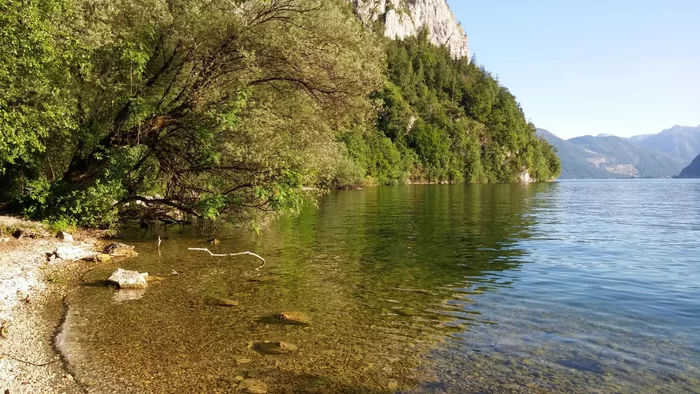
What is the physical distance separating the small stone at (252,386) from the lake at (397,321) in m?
0.15

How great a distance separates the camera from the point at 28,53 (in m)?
17.0

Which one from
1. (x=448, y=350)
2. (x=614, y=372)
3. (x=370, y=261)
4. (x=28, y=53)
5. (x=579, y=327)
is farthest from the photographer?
(x=370, y=261)

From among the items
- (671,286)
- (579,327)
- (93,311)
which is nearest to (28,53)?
(93,311)

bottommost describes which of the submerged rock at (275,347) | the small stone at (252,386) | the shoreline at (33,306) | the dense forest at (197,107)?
the small stone at (252,386)

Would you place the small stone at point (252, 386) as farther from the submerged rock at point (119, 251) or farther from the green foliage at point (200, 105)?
the submerged rock at point (119, 251)

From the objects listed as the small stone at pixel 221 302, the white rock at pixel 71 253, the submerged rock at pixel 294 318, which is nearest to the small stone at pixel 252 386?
the submerged rock at pixel 294 318

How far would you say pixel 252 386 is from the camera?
29.9 ft

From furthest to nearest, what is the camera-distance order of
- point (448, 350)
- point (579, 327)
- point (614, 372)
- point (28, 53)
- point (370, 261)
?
point (370, 261) < point (28, 53) < point (579, 327) < point (448, 350) < point (614, 372)

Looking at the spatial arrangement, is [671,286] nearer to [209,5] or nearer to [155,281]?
[155,281]

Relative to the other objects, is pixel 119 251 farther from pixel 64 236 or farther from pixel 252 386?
pixel 252 386

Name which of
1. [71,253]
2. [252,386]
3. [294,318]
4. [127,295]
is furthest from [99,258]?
[252,386]

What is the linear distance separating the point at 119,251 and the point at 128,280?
6.96 m

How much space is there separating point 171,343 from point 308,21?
58.7 ft

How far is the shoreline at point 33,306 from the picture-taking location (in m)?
8.70
